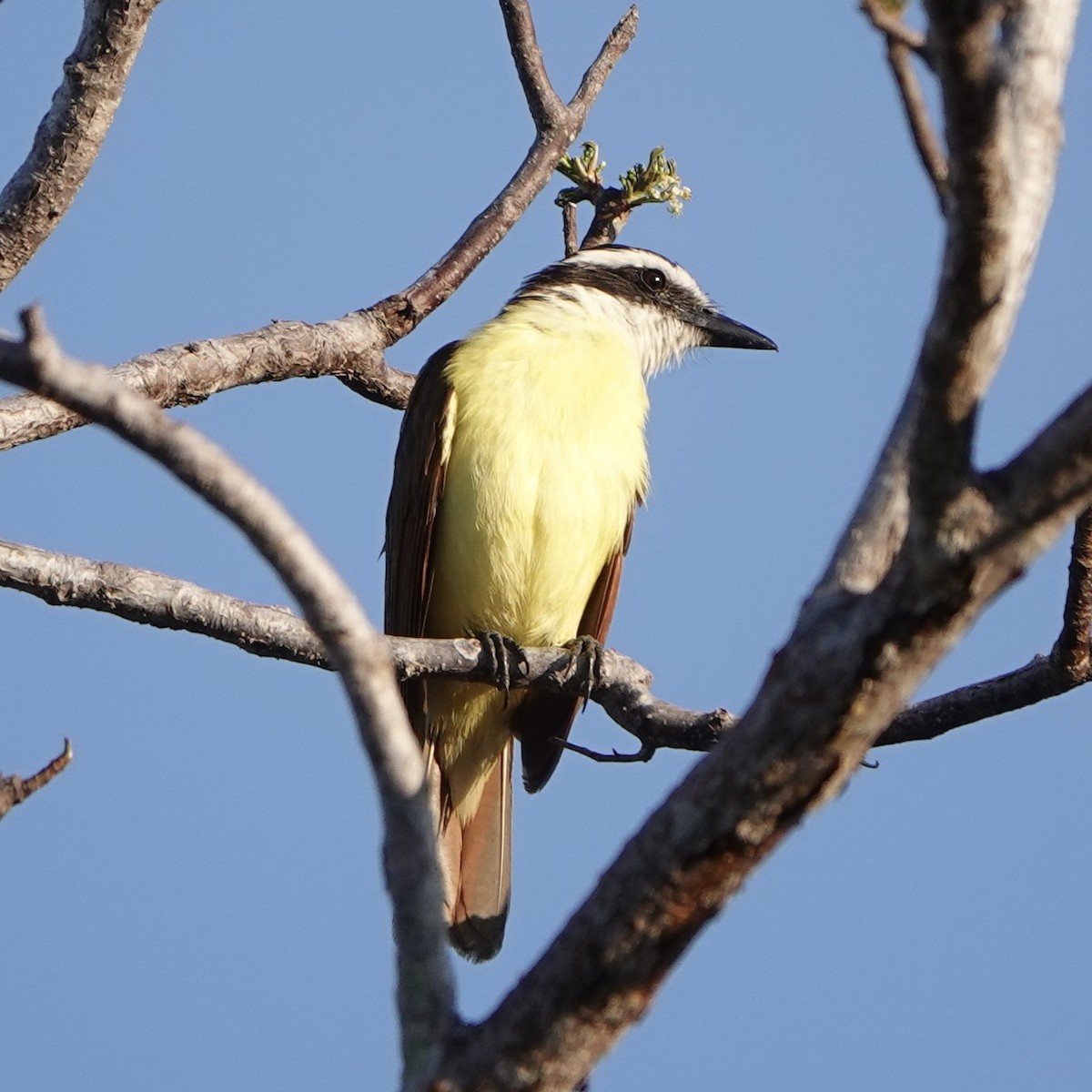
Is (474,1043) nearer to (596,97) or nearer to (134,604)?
(134,604)

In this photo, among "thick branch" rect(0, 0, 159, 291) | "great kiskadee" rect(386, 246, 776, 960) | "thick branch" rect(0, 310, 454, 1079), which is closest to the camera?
"thick branch" rect(0, 310, 454, 1079)

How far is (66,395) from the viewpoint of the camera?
237 cm

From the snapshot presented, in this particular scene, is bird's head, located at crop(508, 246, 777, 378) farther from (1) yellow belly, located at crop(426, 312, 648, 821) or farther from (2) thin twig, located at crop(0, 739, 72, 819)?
(2) thin twig, located at crop(0, 739, 72, 819)

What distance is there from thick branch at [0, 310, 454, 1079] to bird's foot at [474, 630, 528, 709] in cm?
301

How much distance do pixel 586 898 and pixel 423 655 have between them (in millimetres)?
2586

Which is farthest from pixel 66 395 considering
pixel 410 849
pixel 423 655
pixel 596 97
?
pixel 596 97

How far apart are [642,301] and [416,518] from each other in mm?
1852

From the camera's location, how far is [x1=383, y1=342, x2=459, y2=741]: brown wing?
6168 mm

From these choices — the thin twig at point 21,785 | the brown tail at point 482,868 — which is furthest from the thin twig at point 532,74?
the thin twig at point 21,785

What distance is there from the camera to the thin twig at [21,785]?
3.42 meters

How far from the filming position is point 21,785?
3.45 m

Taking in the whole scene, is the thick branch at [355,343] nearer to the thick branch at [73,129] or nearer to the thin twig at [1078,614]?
the thick branch at [73,129]

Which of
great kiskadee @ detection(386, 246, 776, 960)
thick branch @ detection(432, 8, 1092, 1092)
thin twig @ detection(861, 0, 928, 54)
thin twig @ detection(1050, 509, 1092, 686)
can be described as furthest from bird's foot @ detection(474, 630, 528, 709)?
thin twig @ detection(861, 0, 928, 54)

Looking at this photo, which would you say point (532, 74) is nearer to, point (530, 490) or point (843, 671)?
point (530, 490)
